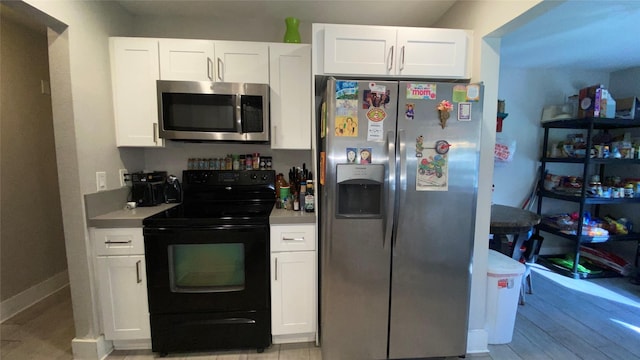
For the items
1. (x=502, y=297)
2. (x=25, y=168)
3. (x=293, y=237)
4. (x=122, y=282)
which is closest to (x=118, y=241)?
(x=122, y=282)

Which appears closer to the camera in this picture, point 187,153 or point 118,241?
point 118,241

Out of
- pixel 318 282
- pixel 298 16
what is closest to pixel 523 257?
pixel 318 282

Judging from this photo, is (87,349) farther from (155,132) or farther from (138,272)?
(155,132)

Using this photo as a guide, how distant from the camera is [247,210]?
1.99m

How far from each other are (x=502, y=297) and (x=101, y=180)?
292 cm

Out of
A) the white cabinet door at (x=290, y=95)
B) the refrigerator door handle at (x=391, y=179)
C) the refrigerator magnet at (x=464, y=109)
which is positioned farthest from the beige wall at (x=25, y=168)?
the refrigerator magnet at (x=464, y=109)

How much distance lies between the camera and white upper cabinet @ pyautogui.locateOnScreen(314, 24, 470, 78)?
1667 millimetres

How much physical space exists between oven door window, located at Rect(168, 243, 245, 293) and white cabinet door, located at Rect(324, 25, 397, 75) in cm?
135

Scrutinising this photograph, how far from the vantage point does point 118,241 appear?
1.67m

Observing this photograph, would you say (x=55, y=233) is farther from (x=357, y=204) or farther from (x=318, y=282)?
(x=357, y=204)

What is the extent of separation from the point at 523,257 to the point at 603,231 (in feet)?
3.06

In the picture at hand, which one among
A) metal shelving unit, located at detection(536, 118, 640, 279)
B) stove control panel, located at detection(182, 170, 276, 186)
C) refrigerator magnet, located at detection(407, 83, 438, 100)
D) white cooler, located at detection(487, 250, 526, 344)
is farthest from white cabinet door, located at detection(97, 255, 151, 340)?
metal shelving unit, located at detection(536, 118, 640, 279)

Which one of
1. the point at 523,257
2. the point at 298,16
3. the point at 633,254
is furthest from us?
the point at 633,254

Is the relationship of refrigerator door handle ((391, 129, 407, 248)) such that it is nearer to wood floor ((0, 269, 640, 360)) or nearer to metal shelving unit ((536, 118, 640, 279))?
wood floor ((0, 269, 640, 360))
